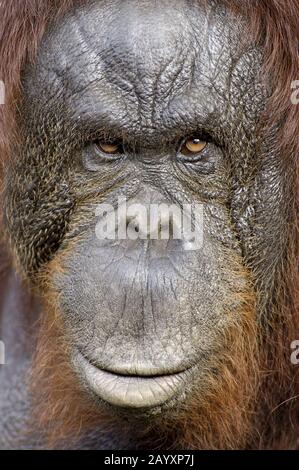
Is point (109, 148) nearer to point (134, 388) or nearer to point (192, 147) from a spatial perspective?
point (192, 147)

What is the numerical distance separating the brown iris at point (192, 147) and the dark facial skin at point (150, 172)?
0.06ft

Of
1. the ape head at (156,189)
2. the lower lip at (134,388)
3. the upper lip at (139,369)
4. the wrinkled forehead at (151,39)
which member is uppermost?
the wrinkled forehead at (151,39)

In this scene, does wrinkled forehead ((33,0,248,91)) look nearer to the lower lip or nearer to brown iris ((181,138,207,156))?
brown iris ((181,138,207,156))

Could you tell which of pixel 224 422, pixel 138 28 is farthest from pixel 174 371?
pixel 138 28

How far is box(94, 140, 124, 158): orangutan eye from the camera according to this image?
2.13 metres

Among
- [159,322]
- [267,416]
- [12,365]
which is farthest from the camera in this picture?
[12,365]

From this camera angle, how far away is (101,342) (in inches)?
80.1

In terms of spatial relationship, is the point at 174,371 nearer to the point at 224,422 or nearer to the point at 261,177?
the point at 224,422

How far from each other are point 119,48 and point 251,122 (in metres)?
0.42

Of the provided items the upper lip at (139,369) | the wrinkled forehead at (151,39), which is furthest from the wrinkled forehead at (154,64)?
the upper lip at (139,369)

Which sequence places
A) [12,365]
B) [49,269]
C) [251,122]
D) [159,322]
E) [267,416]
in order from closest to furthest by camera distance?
1. [159,322]
2. [251,122]
3. [49,269]
4. [267,416]
5. [12,365]

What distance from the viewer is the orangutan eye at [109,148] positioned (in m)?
2.13

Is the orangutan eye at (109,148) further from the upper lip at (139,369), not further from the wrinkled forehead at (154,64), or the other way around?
the upper lip at (139,369)

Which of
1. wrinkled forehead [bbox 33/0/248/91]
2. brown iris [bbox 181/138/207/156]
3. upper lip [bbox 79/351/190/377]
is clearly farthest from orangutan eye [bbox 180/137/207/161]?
upper lip [bbox 79/351/190/377]
